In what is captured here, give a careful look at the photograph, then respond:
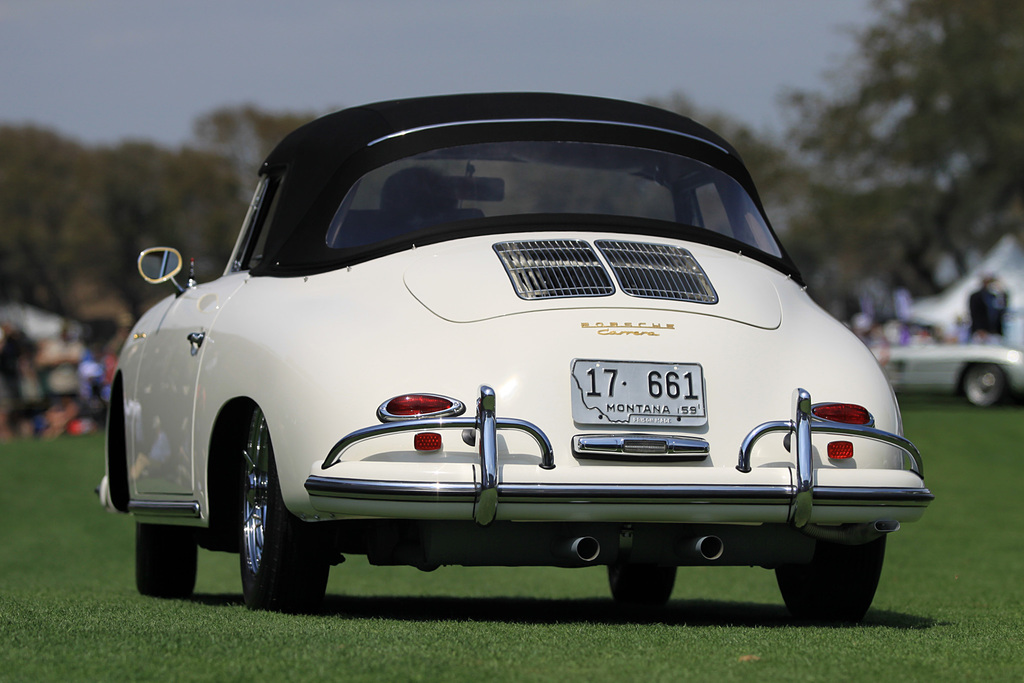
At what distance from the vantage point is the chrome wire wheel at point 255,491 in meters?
5.05

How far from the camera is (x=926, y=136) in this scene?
4606cm

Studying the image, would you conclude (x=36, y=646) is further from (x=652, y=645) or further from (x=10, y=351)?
(x=10, y=351)

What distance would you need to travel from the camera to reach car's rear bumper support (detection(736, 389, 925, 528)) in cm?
454

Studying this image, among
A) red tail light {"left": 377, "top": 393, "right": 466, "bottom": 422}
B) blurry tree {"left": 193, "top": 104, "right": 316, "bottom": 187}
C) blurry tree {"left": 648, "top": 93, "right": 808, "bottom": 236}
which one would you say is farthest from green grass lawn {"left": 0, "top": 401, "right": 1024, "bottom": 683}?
blurry tree {"left": 193, "top": 104, "right": 316, "bottom": 187}

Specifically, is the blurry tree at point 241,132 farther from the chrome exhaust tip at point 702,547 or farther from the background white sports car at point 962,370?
the chrome exhaust tip at point 702,547

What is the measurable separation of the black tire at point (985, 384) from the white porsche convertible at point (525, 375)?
1869 centimetres

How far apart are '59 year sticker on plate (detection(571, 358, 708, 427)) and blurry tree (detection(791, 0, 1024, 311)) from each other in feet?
139

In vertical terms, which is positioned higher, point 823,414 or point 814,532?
point 823,414

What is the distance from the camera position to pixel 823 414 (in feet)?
15.6

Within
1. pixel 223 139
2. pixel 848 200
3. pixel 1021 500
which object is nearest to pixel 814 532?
pixel 1021 500

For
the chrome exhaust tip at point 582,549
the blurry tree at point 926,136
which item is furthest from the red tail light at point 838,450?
the blurry tree at point 926,136

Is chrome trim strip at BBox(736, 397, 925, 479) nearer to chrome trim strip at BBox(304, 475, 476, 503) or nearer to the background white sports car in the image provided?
chrome trim strip at BBox(304, 475, 476, 503)

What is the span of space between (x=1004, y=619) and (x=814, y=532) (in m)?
1.06

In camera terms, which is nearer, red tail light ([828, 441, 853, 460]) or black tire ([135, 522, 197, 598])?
red tail light ([828, 441, 853, 460])
